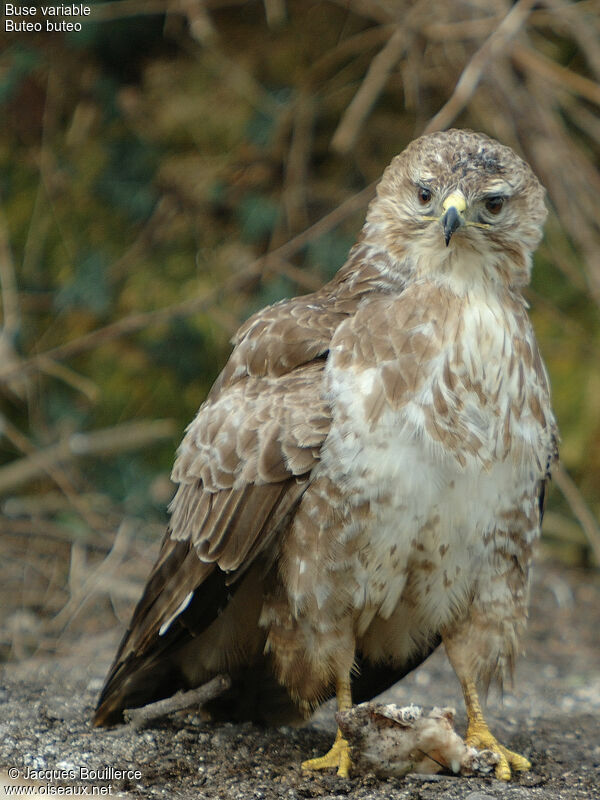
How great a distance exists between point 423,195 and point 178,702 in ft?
5.31

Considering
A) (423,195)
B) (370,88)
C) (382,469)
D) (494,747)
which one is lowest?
(494,747)

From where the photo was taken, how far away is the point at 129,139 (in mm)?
5910

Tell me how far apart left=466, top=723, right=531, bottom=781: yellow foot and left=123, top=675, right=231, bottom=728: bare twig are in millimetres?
739

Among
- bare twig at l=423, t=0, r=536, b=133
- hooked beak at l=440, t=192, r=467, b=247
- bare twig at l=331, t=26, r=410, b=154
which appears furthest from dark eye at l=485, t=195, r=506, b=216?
bare twig at l=331, t=26, r=410, b=154

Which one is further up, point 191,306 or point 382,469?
point 191,306

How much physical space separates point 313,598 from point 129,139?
3.82 meters

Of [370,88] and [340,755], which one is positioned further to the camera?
[370,88]

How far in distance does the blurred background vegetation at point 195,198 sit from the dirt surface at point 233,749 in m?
1.62

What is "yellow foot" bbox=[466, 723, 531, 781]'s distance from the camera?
2898 millimetres

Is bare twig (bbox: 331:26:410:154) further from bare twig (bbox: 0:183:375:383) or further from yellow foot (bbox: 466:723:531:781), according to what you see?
yellow foot (bbox: 466:723:531:781)

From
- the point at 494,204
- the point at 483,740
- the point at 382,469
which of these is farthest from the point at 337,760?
the point at 494,204

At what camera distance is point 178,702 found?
119 inches

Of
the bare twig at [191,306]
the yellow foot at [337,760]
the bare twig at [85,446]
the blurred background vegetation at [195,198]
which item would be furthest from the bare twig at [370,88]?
the yellow foot at [337,760]

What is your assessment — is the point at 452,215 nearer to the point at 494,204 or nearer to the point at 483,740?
the point at 494,204
